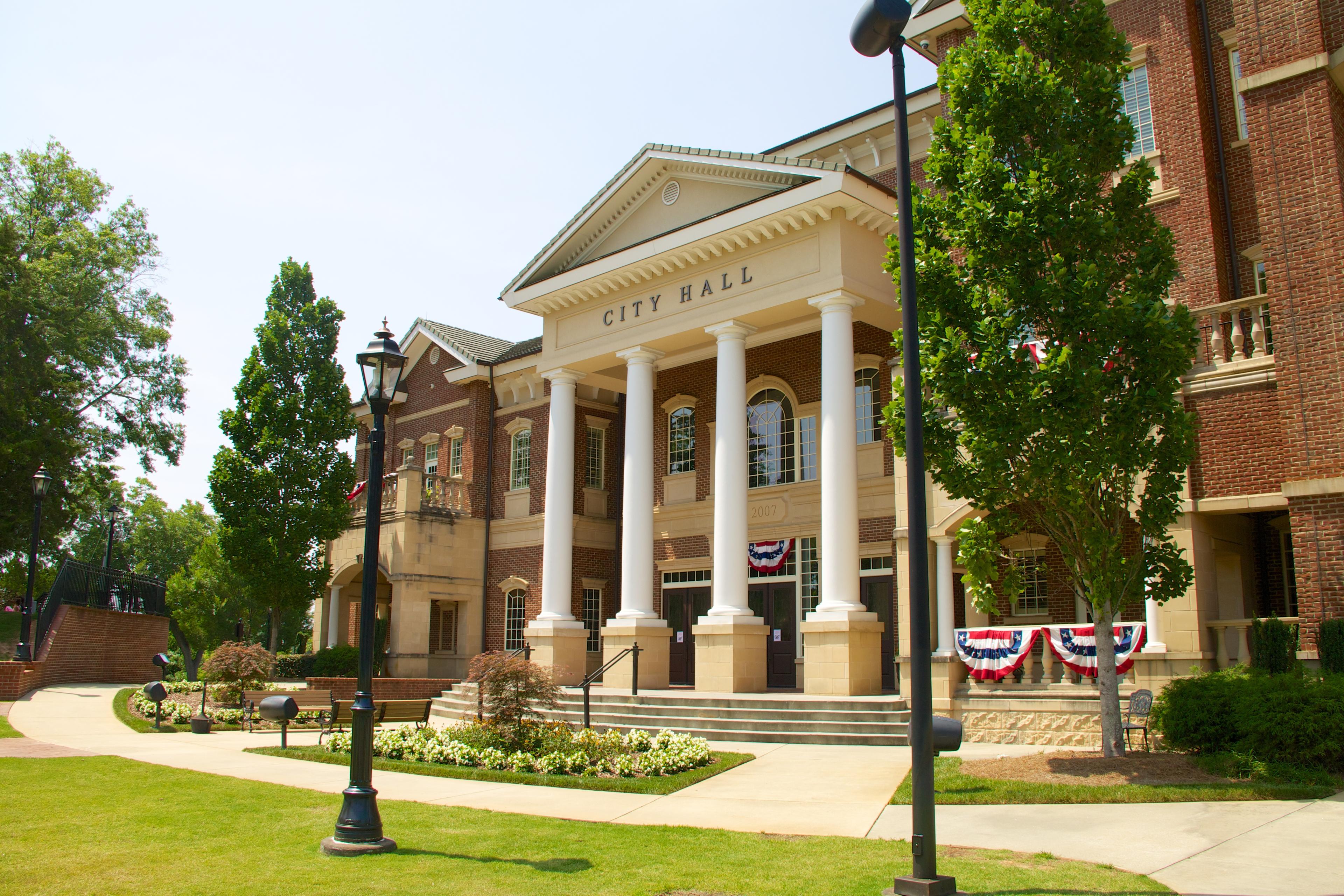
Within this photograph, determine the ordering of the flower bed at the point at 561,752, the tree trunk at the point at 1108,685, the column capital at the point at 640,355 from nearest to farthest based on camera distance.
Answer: the tree trunk at the point at 1108,685
the flower bed at the point at 561,752
the column capital at the point at 640,355

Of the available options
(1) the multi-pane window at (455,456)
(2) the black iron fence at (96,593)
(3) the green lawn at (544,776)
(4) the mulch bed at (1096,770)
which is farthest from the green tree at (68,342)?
(4) the mulch bed at (1096,770)

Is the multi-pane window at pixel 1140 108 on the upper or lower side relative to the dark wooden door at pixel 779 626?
upper

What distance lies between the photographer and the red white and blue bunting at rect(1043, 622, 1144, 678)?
14742 mm

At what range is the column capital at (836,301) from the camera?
64.4 feet

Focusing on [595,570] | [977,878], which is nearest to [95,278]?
[595,570]

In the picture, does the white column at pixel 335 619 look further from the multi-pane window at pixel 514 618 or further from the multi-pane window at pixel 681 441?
the multi-pane window at pixel 681 441

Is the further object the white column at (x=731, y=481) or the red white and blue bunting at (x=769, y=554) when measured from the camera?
the red white and blue bunting at (x=769, y=554)

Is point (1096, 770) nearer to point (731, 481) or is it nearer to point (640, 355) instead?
point (731, 481)

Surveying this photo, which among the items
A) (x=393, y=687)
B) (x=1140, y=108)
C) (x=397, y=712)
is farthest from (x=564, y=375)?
(x=1140, y=108)

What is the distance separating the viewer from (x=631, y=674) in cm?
2266

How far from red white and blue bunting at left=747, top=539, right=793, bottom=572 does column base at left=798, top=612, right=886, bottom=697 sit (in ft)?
18.4

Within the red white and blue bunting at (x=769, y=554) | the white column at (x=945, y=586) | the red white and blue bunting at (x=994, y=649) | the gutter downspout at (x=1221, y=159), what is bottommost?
the red white and blue bunting at (x=994, y=649)

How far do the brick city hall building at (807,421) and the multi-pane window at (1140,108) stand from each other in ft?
0.20

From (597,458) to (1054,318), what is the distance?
19.5 metres
